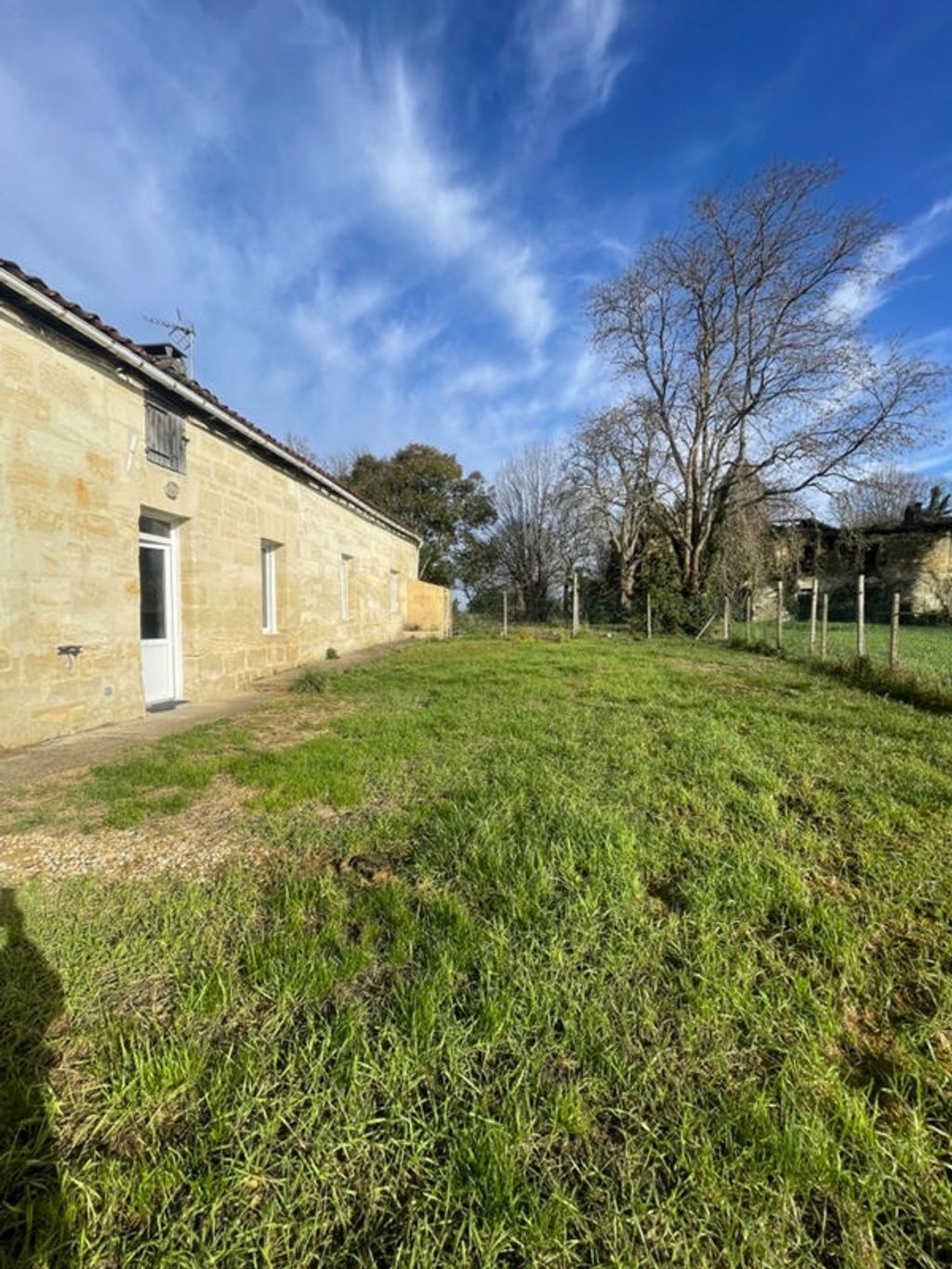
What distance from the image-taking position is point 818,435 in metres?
16.7

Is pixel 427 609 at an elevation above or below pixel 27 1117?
above

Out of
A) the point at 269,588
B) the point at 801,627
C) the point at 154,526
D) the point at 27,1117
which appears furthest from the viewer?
the point at 801,627

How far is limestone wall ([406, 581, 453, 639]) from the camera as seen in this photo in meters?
17.5

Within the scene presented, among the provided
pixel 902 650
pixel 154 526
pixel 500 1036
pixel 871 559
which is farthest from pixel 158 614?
pixel 871 559

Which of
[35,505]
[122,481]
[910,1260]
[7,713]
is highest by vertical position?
[122,481]

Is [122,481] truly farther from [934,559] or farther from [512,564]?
[934,559]

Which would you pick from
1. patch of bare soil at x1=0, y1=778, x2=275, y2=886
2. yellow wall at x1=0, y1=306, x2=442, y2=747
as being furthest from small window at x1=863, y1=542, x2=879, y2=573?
patch of bare soil at x1=0, y1=778, x2=275, y2=886

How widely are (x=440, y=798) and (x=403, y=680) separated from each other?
4.48m

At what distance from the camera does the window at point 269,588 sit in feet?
29.2

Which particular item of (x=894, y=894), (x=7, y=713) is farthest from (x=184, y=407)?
(x=894, y=894)

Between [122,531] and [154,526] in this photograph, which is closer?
[122,531]

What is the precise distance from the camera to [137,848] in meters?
2.72

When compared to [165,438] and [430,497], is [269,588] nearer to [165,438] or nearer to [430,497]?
[165,438]

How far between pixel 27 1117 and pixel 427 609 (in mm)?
16721
